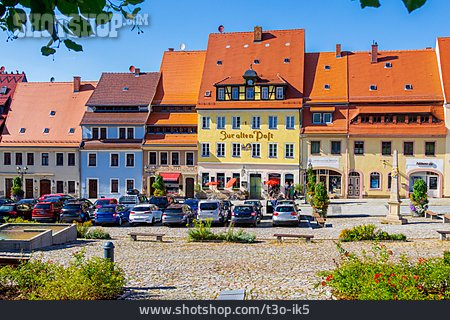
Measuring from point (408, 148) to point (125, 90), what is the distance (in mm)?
25442

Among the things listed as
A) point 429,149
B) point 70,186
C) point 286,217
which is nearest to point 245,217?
point 286,217

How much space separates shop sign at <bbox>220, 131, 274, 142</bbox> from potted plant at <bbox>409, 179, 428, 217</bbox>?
699 inches

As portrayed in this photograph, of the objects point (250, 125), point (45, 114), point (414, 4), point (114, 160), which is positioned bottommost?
point (114, 160)

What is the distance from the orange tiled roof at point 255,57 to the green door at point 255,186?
19.9 ft

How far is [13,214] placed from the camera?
29328 mm

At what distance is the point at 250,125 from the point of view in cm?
4612

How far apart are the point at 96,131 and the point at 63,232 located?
28.9 metres

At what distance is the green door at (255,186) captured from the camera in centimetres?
4597

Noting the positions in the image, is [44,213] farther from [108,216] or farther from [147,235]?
[147,235]

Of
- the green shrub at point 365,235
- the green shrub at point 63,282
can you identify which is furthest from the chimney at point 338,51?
the green shrub at point 63,282

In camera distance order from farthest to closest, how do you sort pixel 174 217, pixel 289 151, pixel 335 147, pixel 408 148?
pixel 289 151 < pixel 335 147 < pixel 408 148 < pixel 174 217

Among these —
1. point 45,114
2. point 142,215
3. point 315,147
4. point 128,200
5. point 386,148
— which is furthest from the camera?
point 45,114

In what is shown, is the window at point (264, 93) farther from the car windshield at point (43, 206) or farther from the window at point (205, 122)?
the car windshield at point (43, 206)

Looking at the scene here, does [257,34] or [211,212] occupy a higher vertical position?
[257,34]
